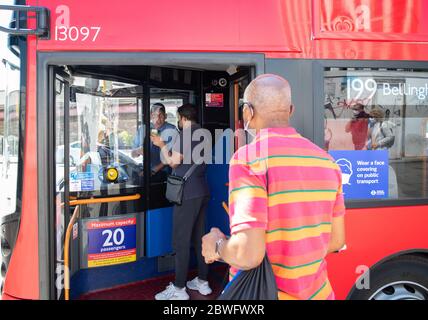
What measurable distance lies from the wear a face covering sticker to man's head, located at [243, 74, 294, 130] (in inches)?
42.4

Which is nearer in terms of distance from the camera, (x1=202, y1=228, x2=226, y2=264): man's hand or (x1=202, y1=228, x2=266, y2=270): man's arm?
(x1=202, y1=228, x2=266, y2=270): man's arm

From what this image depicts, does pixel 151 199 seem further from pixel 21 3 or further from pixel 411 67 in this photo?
pixel 411 67

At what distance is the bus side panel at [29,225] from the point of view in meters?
2.27

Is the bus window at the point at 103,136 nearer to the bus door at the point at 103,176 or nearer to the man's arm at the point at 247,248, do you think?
the bus door at the point at 103,176

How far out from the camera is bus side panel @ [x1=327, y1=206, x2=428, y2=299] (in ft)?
8.25

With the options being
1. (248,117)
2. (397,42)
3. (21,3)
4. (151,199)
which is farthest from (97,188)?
(397,42)

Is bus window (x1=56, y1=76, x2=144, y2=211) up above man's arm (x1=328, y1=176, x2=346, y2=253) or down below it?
above

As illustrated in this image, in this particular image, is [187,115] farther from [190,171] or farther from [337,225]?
[337,225]

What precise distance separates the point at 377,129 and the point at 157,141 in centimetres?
204

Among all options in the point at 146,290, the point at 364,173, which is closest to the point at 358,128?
the point at 364,173

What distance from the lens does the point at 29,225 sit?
2.29 m

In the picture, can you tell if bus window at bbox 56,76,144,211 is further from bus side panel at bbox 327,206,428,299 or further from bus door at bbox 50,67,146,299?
bus side panel at bbox 327,206,428,299

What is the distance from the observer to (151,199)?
398 cm

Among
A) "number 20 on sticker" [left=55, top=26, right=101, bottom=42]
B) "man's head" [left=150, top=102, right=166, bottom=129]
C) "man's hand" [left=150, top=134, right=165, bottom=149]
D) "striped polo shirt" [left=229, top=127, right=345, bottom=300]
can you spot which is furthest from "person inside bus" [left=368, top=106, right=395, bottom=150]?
"man's head" [left=150, top=102, right=166, bottom=129]
